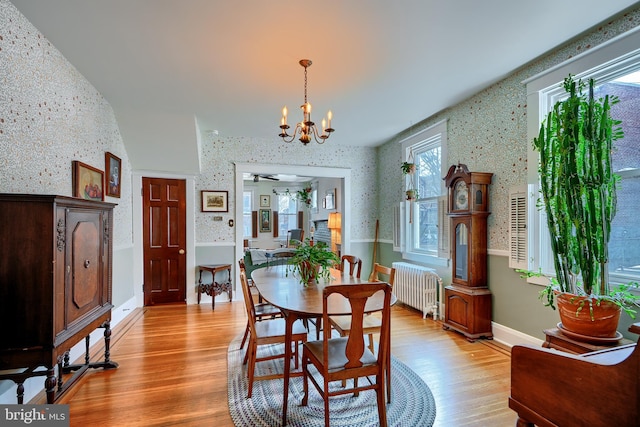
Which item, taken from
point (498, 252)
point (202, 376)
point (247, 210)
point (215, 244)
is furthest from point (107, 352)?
point (247, 210)

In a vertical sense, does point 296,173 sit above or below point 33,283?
above

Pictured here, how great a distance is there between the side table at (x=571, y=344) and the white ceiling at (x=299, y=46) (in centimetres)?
229

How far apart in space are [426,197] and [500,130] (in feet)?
4.99

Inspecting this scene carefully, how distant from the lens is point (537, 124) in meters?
2.92

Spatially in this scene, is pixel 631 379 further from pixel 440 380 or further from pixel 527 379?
pixel 440 380

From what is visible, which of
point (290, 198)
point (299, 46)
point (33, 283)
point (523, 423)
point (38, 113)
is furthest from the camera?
point (290, 198)

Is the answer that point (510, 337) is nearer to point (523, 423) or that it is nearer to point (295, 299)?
point (523, 423)

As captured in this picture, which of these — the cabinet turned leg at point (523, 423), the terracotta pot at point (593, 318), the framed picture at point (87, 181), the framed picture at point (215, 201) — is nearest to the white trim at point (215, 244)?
the framed picture at point (215, 201)

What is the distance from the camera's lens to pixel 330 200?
746 cm

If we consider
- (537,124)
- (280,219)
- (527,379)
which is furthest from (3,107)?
(280,219)

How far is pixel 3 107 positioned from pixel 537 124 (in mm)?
4241

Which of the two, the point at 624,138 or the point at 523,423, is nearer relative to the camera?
the point at 523,423

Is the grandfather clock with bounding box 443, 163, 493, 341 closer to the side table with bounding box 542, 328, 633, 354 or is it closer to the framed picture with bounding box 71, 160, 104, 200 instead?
the side table with bounding box 542, 328, 633, 354

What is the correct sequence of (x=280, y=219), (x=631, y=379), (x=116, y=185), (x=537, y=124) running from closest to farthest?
(x=631, y=379), (x=537, y=124), (x=116, y=185), (x=280, y=219)
